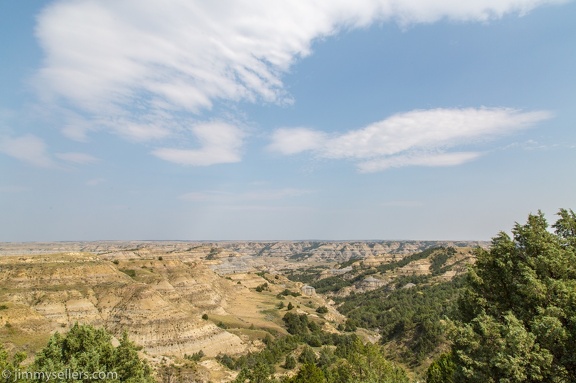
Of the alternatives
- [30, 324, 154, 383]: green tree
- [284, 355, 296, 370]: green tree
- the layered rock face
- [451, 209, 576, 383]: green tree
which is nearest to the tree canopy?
[451, 209, 576, 383]: green tree

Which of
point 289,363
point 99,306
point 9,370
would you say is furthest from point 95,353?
point 99,306

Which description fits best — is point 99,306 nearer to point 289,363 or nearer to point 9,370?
Result: point 289,363

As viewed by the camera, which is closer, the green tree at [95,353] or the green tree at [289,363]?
the green tree at [95,353]

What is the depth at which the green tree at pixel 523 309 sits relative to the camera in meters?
13.0

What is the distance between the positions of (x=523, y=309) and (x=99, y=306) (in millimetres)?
68565

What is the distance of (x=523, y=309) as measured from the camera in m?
15.6

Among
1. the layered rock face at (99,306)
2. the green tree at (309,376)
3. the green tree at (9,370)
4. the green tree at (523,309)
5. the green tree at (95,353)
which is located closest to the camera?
the green tree at (523,309)

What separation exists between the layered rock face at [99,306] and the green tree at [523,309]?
55.9 metres

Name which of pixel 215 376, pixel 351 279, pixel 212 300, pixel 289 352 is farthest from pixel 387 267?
pixel 215 376

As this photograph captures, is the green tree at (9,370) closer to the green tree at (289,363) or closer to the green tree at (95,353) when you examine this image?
the green tree at (95,353)

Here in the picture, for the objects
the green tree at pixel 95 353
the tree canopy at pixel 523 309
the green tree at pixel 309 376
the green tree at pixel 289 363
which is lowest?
the green tree at pixel 289 363

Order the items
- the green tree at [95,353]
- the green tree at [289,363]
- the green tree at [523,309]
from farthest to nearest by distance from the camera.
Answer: the green tree at [289,363] < the green tree at [95,353] < the green tree at [523,309]

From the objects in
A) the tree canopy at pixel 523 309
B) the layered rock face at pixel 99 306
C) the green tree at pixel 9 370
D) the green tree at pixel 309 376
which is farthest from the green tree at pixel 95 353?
the layered rock face at pixel 99 306

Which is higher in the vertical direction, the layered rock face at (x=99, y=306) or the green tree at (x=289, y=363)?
the layered rock face at (x=99, y=306)
